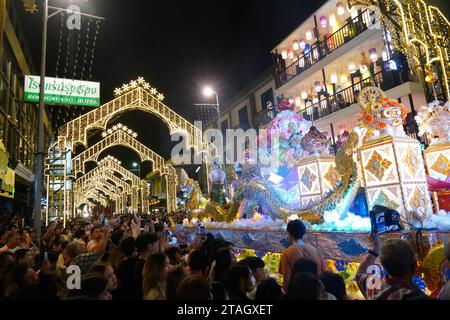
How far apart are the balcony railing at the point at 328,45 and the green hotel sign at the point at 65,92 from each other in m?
11.7

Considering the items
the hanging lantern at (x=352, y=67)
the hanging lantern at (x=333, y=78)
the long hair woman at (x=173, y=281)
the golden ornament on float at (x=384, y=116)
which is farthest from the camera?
the hanging lantern at (x=333, y=78)

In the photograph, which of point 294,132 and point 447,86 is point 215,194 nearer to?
point 294,132

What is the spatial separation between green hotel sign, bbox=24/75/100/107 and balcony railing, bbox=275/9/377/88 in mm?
11704

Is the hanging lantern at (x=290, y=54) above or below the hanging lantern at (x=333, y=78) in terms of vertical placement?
above

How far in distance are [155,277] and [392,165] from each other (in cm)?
409

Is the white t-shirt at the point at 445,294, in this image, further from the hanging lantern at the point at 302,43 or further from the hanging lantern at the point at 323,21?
the hanging lantern at the point at 302,43

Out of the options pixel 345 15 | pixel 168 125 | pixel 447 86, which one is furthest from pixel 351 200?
pixel 345 15

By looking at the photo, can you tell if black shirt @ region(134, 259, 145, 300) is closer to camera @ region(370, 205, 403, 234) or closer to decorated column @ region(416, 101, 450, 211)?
camera @ region(370, 205, 403, 234)

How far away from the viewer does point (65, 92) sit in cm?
1573

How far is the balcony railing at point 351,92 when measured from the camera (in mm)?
14568

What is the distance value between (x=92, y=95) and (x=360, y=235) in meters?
15.1

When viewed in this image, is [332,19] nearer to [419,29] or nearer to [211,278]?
[419,29]

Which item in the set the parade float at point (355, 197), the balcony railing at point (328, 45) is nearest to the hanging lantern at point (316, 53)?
the balcony railing at point (328, 45)

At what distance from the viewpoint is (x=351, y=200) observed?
6.09m
